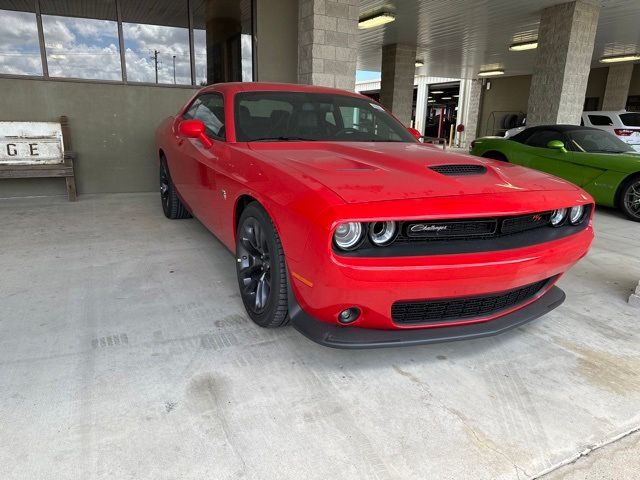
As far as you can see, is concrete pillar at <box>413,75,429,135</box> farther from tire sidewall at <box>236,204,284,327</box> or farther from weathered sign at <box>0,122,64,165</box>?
tire sidewall at <box>236,204,284,327</box>

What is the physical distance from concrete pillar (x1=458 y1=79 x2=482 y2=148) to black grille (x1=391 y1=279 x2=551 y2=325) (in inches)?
960

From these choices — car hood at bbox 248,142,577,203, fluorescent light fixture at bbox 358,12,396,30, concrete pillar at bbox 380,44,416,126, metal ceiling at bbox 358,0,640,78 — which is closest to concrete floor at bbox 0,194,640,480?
car hood at bbox 248,142,577,203

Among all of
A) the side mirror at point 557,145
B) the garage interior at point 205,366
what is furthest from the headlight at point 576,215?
the side mirror at point 557,145

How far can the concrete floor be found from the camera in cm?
153

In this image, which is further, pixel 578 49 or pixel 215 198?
pixel 578 49

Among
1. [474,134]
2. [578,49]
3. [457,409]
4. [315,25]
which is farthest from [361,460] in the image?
[474,134]

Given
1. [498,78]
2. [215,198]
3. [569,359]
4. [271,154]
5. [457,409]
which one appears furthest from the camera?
[498,78]

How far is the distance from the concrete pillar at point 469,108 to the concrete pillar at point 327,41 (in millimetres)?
19791

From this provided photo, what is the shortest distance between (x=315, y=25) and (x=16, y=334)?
18.2 ft

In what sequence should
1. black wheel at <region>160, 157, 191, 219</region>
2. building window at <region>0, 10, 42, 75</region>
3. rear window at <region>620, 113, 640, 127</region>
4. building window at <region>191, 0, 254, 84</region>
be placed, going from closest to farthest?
black wheel at <region>160, 157, 191, 219</region> → building window at <region>0, 10, 42, 75</region> → building window at <region>191, 0, 254, 84</region> → rear window at <region>620, 113, 640, 127</region>

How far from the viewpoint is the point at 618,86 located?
18.7 meters

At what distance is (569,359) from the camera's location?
7.38 feet

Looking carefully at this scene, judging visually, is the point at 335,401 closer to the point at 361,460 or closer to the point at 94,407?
the point at 361,460

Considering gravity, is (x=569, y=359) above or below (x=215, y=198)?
below
